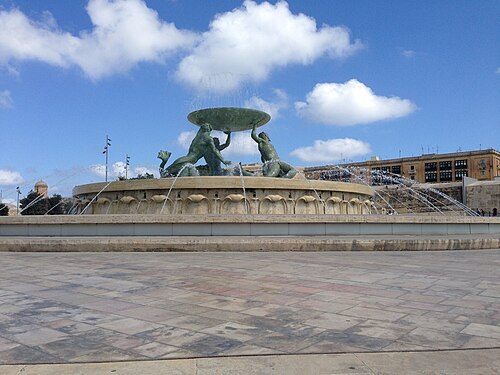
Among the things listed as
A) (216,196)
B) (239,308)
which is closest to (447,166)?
(216,196)

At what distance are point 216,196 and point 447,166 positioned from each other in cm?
7508

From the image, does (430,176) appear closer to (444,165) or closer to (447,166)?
(444,165)

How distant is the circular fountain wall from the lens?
568 inches

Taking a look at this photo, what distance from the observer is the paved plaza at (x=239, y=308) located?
345cm

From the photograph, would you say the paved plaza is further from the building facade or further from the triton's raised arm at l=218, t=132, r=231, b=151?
the building facade

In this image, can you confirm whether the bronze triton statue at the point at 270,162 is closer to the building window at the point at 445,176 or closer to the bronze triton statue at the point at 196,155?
the bronze triton statue at the point at 196,155

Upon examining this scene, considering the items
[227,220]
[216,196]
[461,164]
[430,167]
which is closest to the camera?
[227,220]

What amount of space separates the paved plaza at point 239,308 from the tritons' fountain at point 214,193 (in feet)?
20.7

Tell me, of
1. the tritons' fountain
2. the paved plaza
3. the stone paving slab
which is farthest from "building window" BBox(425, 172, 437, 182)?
the stone paving slab

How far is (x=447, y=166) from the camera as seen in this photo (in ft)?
265

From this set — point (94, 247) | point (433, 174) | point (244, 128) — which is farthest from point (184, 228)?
point (433, 174)

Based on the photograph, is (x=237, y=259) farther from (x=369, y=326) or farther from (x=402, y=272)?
(x=369, y=326)

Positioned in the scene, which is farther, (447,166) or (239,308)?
(447,166)

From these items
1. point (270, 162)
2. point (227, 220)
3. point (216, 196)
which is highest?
point (270, 162)
